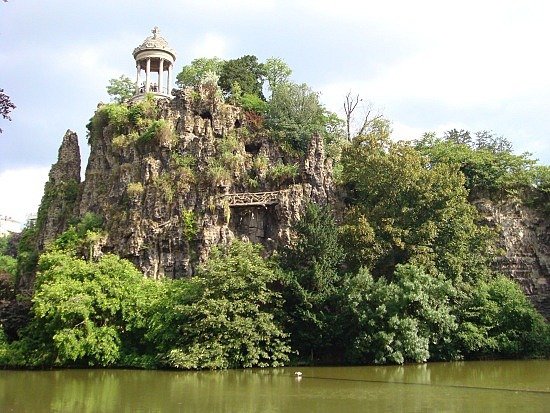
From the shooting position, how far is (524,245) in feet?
112

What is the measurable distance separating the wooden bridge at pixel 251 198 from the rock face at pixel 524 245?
12.9 m

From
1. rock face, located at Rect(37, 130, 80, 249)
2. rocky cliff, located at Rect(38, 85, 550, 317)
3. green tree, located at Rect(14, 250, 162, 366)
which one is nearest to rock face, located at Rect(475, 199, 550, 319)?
rocky cliff, located at Rect(38, 85, 550, 317)

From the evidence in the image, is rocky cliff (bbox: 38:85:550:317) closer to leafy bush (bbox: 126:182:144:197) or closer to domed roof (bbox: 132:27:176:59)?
leafy bush (bbox: 126:182:144:197)

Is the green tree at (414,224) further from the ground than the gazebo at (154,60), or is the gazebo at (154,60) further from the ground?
the gazebo at (154,60)

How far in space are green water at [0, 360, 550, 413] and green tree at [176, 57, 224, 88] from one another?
24.0 meters

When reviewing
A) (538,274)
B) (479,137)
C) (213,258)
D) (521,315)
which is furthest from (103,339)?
(479,137)

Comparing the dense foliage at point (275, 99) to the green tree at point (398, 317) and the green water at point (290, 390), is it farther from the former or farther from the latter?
the green water at point (290, 390)

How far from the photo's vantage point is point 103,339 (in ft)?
81.5

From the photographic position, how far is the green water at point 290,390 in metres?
14.6

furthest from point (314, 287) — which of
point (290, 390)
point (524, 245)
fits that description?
point (524, 245)

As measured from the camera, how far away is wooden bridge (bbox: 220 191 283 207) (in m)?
31.4

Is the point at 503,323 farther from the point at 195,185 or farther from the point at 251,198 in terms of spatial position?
the point at 195,185

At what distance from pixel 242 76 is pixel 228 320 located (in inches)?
801

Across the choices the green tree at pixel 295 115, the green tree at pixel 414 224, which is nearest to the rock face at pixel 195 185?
the green tree at pixel 295 115
